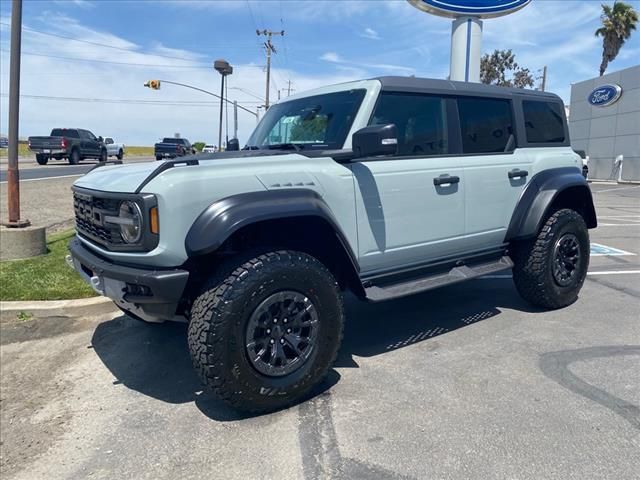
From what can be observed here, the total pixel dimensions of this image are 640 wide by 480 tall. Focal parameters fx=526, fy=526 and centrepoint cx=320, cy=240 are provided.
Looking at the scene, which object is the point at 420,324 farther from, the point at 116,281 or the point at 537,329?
the point at 116,281

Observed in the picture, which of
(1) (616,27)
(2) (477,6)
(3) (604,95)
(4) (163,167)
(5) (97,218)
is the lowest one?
(5) (97,218)

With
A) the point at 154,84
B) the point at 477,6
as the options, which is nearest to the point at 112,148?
the point at 154,84

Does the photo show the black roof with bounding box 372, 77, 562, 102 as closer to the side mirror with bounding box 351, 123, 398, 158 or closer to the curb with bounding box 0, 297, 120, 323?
the side mirror with bounding box 351, 123, 398, 158

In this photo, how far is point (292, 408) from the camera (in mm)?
3258

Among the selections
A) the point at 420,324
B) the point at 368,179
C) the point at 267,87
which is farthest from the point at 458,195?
the point at 267,87

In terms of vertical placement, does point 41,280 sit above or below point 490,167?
below

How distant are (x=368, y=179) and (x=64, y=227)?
24.1ft

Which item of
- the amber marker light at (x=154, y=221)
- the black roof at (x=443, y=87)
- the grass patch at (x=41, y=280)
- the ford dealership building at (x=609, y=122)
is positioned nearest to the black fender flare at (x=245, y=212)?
the amber marker light at (x=154, y=221)

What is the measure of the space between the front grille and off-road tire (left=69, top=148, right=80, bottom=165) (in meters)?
27.3

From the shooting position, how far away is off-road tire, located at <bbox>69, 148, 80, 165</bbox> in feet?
92.4

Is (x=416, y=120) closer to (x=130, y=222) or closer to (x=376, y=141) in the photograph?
(x=376, y=141)

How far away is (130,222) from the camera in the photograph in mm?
2969

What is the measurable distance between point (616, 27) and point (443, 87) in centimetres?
4078

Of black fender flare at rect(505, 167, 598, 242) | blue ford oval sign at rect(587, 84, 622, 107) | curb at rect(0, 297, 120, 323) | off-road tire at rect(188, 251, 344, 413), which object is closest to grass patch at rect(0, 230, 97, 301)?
curb at rect(0, 297, 120, 323)
